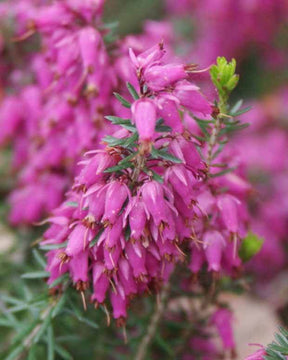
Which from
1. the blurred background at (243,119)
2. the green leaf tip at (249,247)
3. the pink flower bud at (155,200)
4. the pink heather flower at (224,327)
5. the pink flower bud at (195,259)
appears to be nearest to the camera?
the pink flower bud at (155,200)

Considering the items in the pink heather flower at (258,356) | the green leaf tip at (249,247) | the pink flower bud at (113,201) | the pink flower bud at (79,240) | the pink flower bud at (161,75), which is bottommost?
the green leaf tip at (249,247)

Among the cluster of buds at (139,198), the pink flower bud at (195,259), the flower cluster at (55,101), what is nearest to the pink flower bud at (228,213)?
the cluster of buds at (139,198)

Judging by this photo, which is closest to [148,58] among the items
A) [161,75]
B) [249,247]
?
[161,75]

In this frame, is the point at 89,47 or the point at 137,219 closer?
the point at 137,219

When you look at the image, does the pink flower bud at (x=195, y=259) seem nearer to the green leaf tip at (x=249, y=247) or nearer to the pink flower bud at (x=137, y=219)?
the green leaf tip at (x=249, y=247)

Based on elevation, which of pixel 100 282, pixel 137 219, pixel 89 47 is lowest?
pixel 100 282

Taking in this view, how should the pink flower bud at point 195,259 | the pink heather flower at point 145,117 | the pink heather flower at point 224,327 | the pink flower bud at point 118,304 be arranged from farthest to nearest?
the pink heather flower at point 224,327 < the pink flower bud at point 195,259 < the pink flower bud at point 118,304 < the pink heather flower at point 145,117

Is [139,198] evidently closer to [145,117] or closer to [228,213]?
[145,117]

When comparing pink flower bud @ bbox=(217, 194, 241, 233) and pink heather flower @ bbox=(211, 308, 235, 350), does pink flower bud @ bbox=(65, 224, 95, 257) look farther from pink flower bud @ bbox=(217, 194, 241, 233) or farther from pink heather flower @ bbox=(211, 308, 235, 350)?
pink heather flower @ bbox=(211, 308, 235, 350)
